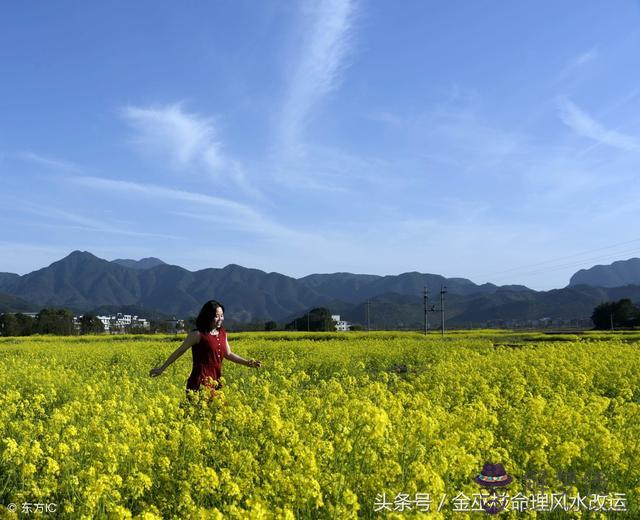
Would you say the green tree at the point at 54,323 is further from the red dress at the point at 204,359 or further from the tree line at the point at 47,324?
the red dress at the point at 204,359

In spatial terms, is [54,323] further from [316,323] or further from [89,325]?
[316,323]

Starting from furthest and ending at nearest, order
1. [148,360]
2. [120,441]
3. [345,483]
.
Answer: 1. [148,360]
2. [120,441]
3. [345,483]

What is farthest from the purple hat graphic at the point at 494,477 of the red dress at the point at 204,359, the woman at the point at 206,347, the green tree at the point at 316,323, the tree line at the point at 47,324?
the green tree at the point at 316,323

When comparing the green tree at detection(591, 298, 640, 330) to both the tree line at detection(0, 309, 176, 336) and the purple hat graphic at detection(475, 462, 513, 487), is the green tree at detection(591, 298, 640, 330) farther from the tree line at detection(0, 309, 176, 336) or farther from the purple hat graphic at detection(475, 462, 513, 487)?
the purple hat graphic at detection(475, 462, 513, 487)

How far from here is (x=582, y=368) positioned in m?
11.6

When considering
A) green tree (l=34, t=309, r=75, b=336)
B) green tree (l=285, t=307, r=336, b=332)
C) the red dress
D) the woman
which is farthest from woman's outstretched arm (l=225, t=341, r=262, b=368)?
green tree (l=34, t=309, r=75, b=336)

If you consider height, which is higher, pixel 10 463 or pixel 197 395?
pixel 197 395

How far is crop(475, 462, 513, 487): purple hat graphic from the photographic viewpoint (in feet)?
13.7

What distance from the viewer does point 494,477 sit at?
420 cm

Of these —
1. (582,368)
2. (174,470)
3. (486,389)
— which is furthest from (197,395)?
(582,368)

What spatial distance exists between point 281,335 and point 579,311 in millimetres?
130021

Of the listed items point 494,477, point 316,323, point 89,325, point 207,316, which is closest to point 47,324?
point 89,325

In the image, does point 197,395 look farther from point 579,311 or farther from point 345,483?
point 579,311

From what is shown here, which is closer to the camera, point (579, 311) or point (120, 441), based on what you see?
point (120, 441)
